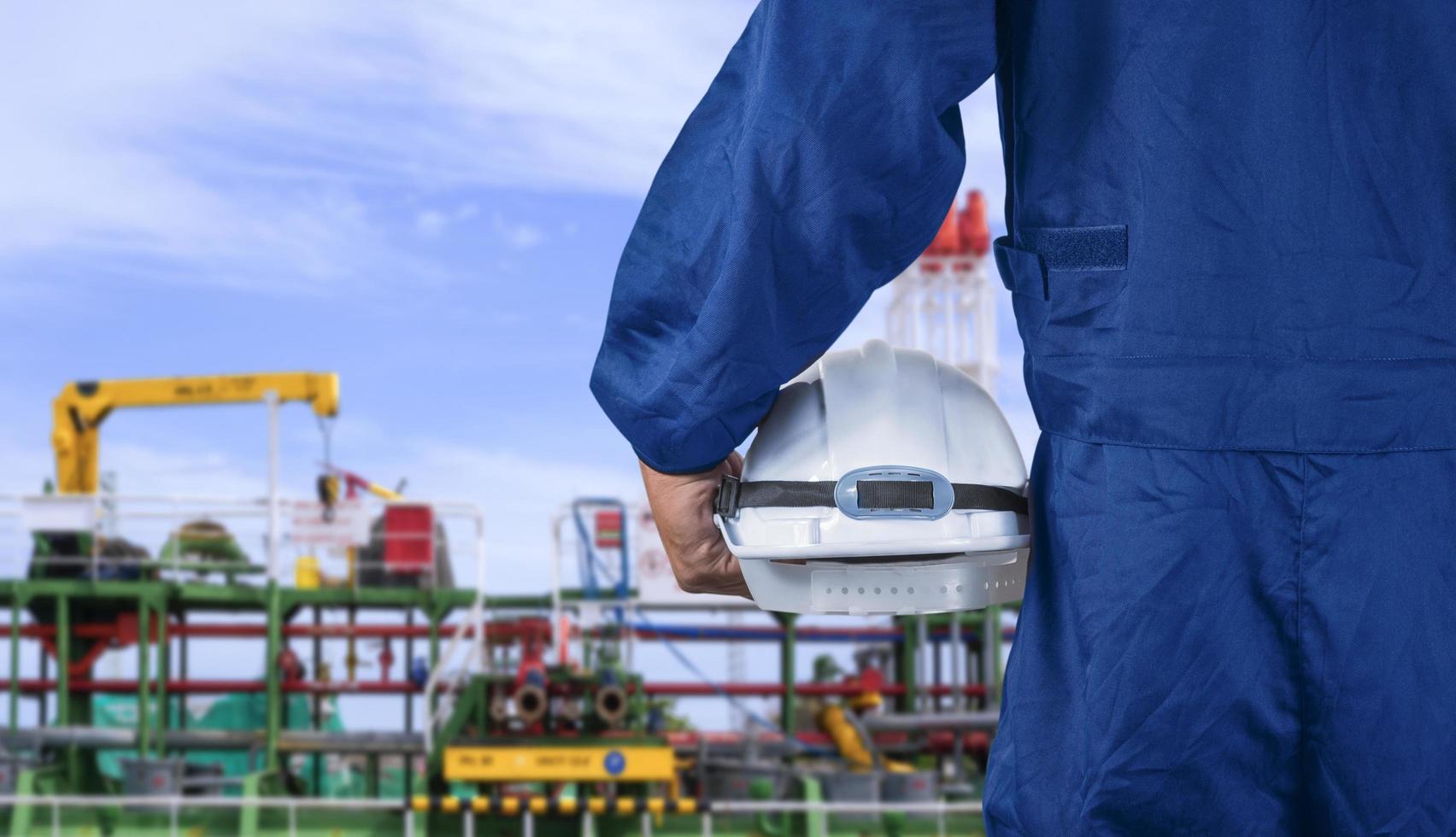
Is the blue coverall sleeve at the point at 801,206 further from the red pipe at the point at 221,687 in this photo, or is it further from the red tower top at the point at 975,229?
the red pipe at the point at 221,687

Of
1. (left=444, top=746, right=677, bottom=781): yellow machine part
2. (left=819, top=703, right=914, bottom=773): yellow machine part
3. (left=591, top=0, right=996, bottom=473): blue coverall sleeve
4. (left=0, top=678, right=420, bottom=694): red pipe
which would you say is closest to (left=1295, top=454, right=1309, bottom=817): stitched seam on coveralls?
(left=591, top=0, right=996, bottom=473): blue coverall sleeve

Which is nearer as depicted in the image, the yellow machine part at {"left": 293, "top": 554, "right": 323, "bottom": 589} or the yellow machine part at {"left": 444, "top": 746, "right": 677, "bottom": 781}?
the yellow machine part at {"left": 444, "top": 746, "right": 677, "bottom": 781}

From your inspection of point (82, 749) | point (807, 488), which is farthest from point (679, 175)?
point (82, 749)

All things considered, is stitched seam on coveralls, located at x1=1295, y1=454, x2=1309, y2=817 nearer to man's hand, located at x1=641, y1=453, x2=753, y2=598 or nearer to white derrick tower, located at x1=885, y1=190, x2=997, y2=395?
man's hand, located at x1=641, y1=453, x2=753, y2=598

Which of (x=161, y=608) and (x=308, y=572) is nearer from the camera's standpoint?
(x=161, y=608)

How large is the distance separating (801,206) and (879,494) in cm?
28

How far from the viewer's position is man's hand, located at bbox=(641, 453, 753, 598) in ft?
4.37

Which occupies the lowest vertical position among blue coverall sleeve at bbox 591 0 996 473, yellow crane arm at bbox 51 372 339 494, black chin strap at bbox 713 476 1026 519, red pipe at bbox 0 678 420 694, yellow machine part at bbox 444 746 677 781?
yellow machine part at bbox 444 746 677 781

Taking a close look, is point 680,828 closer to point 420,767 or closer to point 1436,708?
point 420,767

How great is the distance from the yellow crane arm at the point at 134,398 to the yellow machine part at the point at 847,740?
19.0 ft

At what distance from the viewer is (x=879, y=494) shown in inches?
50.9

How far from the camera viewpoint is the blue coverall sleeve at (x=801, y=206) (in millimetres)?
1210

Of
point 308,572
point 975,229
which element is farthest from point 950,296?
point 308,572

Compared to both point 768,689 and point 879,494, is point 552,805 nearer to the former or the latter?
point 768,689
